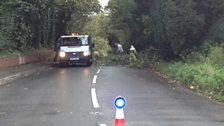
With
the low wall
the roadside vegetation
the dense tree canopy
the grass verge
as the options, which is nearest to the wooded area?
the low wall

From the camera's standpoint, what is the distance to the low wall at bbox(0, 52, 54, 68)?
27553mm

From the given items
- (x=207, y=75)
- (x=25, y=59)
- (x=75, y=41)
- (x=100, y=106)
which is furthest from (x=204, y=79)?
(x=75, y=41)

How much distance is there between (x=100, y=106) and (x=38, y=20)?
26.7m

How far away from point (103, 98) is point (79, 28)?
39.1 metres

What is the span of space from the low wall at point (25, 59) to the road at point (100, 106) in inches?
359

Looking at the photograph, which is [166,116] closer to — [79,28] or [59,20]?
[59,20]

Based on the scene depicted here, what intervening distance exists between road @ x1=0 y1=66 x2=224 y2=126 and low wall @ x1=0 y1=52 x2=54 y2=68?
912 centimetres

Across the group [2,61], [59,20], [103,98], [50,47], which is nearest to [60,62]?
[2,61]

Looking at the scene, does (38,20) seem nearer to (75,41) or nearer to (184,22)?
(75,41)

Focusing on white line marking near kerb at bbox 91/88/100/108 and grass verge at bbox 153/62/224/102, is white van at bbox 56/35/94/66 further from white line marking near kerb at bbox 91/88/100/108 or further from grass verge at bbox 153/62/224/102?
white line marking near kerb at bbox 91/88/100/108

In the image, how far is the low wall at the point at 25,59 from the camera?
27.6 meters

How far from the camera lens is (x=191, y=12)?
2469cm

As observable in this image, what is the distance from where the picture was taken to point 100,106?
12.6m

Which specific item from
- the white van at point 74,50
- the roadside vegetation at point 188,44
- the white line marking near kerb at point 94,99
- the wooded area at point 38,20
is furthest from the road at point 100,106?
the white van at point 74,50
